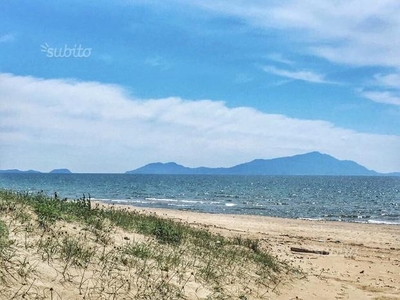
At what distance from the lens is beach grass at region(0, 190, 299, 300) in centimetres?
705

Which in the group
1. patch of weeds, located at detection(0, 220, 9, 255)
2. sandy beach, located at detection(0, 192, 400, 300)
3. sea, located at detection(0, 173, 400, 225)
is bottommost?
sea, located at detection(0, 173, 400, 225)

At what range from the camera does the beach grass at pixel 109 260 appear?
705 cm

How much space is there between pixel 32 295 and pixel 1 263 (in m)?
0.84

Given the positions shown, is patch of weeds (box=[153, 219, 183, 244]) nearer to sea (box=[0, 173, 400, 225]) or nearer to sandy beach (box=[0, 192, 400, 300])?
sandy beach (box=[0, 192, 400, 300])

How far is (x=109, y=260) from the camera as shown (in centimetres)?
845

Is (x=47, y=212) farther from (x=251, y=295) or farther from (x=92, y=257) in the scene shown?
(x=251, y=295)

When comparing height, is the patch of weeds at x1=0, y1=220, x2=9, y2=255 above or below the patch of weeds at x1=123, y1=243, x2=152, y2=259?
above

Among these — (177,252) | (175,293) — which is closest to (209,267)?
(177,252)

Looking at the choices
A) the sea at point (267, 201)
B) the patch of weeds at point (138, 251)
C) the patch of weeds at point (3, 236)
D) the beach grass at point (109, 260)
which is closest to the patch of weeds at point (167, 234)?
the beach grass at point (109, 260)

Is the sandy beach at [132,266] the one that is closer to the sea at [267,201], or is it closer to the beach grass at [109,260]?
the beach grass at [109,260]

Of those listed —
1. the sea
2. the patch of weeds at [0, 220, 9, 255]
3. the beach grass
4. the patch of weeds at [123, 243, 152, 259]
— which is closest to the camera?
the beach grass

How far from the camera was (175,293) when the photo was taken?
26.1 feet

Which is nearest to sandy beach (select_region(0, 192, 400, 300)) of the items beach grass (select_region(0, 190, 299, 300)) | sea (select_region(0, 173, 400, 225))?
beach grass (select_region(0, 190, 299, 300))

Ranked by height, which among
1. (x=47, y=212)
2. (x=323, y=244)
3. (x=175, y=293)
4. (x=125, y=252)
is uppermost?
(x=47, y=212)
